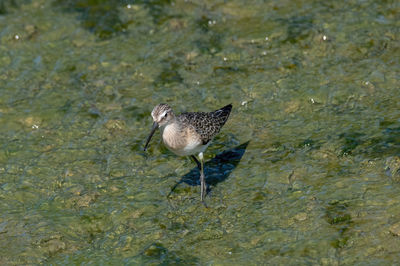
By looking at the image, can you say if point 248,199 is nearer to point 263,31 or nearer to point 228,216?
point 228,216

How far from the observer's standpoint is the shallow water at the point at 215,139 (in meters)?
8.61

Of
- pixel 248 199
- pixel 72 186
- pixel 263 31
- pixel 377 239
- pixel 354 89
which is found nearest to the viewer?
pixel 377 239

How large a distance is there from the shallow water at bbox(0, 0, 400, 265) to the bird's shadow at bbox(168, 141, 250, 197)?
29 mm

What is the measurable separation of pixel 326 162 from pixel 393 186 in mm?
1305

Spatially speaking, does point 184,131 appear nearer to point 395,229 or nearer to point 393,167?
point 393,167

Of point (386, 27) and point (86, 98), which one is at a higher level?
point (386, 27)

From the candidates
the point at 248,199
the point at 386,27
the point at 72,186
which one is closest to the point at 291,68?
the point at 386,27

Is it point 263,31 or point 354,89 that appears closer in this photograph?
point 354,89

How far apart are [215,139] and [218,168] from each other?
0.90 m

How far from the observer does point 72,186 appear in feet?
33.3

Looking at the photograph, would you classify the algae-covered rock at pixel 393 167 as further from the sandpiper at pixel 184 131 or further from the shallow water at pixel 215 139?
the sandpiper at pixel 184 131

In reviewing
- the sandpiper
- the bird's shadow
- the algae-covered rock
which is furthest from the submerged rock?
the bird's shadow

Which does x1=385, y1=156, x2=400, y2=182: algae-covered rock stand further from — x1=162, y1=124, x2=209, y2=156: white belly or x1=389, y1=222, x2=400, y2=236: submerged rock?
x1=162, y1=124, x2=209, y2=156: white belly

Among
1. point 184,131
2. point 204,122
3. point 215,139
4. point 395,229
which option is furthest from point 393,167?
point 215,139
